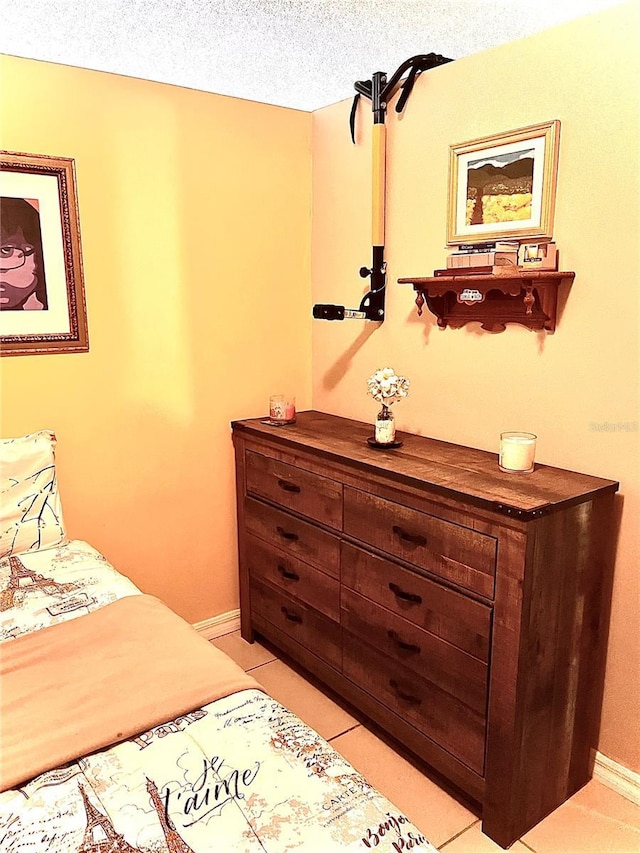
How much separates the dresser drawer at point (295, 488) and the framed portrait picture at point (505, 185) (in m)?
0.96

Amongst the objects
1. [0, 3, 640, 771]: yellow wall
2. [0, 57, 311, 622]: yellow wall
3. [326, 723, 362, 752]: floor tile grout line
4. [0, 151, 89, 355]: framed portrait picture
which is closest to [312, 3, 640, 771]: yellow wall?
[0, 3, 640, 771]: yellow wall

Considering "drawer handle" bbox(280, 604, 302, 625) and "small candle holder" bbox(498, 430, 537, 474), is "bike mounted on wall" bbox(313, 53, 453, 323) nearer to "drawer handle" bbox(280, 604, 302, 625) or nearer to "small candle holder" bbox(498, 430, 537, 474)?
"small candle holder" bbox(498, 430, 537, 474)

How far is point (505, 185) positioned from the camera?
2.07m

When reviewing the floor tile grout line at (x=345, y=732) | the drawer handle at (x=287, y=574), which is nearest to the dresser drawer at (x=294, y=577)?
the drawer handle at (x=287, y=574)

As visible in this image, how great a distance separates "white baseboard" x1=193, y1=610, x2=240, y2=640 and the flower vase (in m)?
1.22

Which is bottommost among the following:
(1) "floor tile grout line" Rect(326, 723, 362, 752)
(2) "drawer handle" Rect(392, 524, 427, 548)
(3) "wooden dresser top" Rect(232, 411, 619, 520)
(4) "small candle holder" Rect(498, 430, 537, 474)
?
(1) "floor tile grout line" Rect(326, 723, 362, 752)

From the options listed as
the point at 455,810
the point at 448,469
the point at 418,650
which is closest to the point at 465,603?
the point at 418,650

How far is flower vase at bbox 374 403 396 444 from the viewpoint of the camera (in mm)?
2303

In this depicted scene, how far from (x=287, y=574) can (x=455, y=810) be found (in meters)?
0.99

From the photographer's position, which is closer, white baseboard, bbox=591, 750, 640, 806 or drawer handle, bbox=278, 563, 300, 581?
white baseboard, bbox=591, 750, 640, 806

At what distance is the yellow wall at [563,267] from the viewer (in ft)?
5.97

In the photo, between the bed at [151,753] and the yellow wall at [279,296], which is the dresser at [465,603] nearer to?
the yellow wall at [279,296]

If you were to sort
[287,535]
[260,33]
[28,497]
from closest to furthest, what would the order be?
[28,497]
[260,33]
[287,535]

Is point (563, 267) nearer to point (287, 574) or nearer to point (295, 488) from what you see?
point (295, 488)
